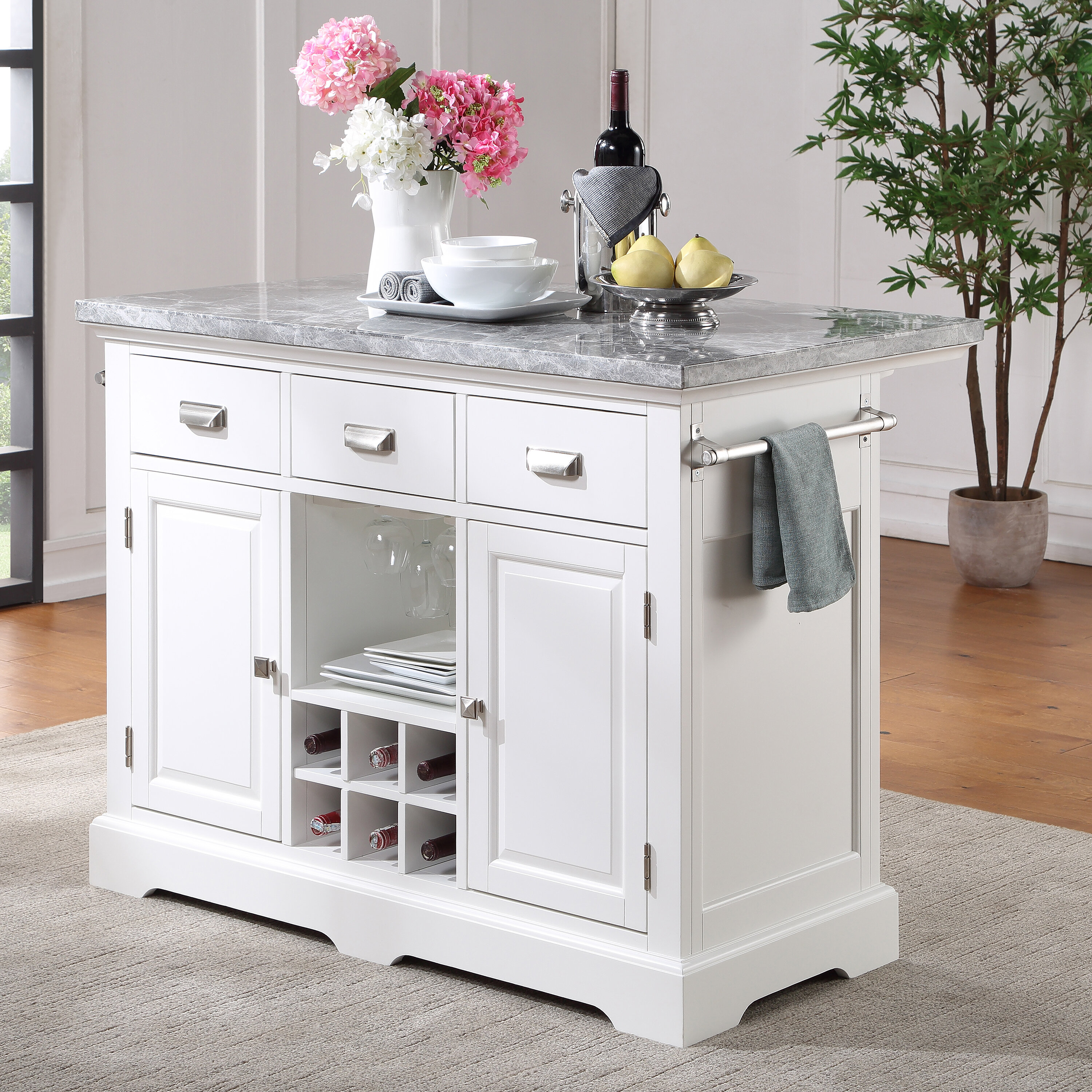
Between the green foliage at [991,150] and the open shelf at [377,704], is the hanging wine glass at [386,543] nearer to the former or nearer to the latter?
the open shelf at [377,704]

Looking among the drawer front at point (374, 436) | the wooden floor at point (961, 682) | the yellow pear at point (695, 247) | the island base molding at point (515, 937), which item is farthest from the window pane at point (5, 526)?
the yellow pear at point (695, 247)

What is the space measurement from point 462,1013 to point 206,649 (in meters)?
0.78

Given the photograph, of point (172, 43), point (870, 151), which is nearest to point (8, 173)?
point (172, 43)

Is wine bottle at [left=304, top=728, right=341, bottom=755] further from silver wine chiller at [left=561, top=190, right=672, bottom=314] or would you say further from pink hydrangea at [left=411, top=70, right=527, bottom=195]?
pink hydrangea at [left=411, top=70, right=527, bottom=195]

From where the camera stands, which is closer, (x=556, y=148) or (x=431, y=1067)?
(x=431, y=1067)

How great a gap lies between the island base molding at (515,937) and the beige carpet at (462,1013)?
0.03 metres

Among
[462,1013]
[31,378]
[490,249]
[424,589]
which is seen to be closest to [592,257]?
[490,249]

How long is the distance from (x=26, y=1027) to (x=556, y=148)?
4792mm

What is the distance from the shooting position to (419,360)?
2.64 meters

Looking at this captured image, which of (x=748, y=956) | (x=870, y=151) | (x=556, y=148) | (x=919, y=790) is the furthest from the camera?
(x=556, y=148)

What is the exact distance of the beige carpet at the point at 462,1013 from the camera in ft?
7.94

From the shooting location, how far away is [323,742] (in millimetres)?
2963

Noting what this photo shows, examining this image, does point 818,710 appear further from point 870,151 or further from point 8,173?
point 870,151

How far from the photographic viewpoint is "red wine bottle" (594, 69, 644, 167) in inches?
114
